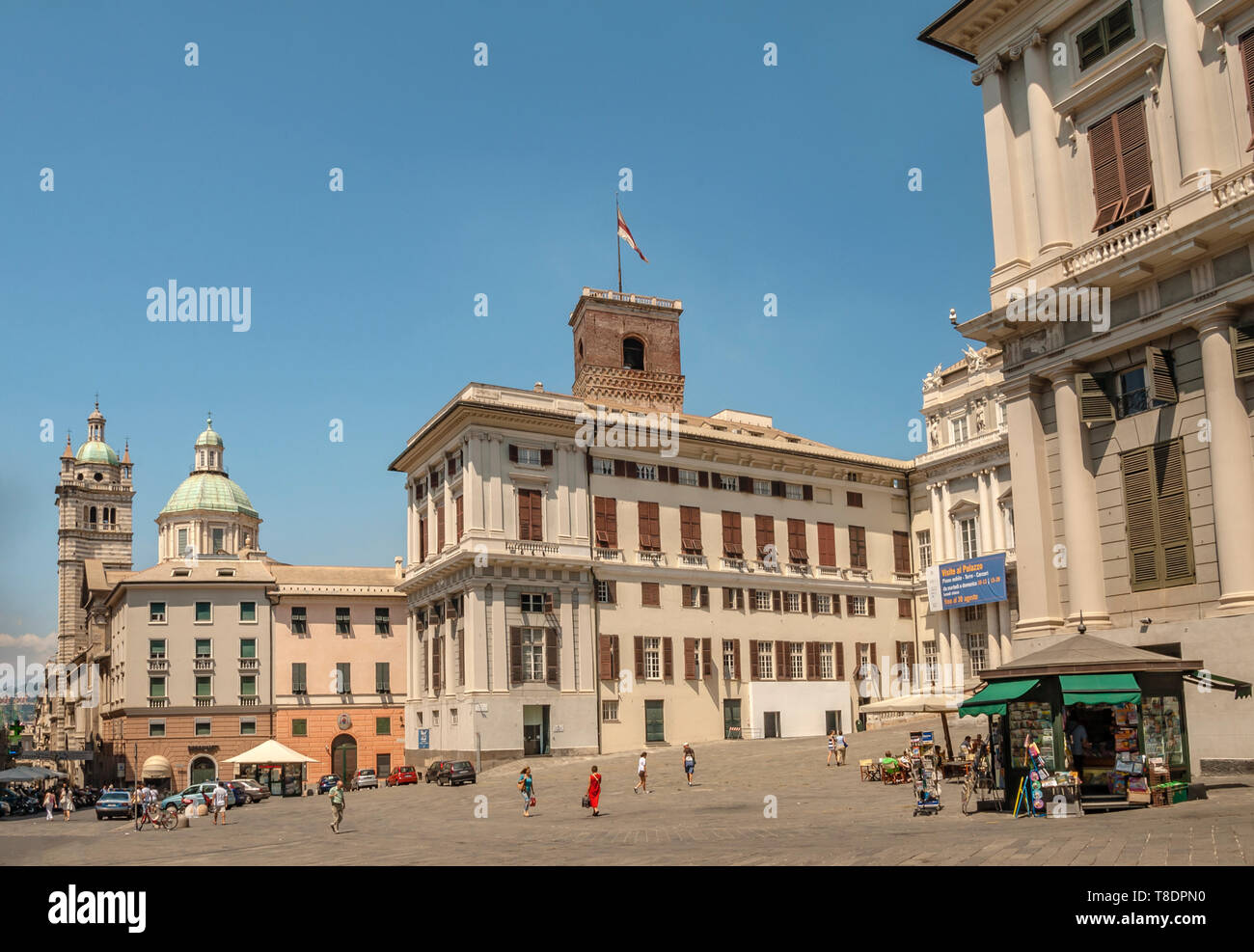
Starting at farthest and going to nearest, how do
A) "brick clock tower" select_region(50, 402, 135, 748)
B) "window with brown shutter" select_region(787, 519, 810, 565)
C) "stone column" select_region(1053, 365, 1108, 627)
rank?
"brick clock tower" select_region(50, 402, 135, 748) → "window with brown shutter" select_region(787, 519, 810, 565) → "stone column" select_region(1053, 365, 1108, 627)

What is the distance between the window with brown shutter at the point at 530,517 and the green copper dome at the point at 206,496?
7571cm

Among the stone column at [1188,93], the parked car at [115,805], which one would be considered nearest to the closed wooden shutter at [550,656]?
the parked car at [115,805]

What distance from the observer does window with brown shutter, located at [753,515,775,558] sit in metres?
64.6

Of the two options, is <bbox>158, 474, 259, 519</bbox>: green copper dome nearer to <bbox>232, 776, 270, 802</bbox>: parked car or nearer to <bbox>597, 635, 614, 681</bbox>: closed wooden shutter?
<bbox>232, 776, 270, 802</bbox>: parked car

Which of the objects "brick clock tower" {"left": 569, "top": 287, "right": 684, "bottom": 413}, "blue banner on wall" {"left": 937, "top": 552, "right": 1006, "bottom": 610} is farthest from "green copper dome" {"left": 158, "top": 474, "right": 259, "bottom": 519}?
"blue banner on wall" {"left": 937, "top": 552, "right": 1006, "bottom": 610}

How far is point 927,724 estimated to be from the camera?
56.4 m

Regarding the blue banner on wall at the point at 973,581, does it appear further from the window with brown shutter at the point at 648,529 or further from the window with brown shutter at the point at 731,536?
the window with brown shutter at the point at 648,529

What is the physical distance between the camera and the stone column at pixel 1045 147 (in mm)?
28250

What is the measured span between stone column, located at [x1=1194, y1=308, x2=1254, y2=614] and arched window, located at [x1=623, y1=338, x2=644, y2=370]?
167 ft

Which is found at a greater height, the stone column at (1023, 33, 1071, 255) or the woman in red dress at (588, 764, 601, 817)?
the stone column at (1023, 33, 1071, 255)

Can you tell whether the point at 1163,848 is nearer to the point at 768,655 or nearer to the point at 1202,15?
the point at 1202,15

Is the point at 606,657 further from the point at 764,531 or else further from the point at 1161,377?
the point at 1161,377
